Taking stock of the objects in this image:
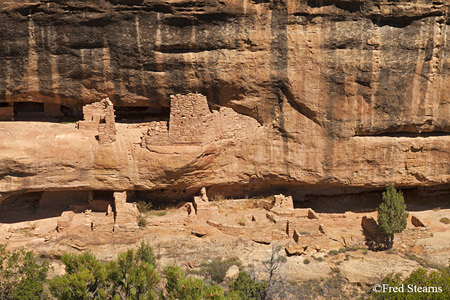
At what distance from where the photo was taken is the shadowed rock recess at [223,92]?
12.2 m

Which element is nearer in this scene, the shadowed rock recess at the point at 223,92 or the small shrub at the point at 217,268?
the small shrub at the point at 217,268

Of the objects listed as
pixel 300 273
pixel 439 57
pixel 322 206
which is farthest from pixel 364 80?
pixel 300 273

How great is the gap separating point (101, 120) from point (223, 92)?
140 inches

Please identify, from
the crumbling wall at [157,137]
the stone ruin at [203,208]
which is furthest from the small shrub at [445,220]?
the crumbling wall at [157,137]

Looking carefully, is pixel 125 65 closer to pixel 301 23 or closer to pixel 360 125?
pixel 301 23

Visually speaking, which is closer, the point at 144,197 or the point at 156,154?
the point at 156,154

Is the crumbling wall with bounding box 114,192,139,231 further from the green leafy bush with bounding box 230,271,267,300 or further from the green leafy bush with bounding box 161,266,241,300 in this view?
the green leafy bush with bounding box 161,266,241,300

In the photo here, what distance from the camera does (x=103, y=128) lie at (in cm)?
1267

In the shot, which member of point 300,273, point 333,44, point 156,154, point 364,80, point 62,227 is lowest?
point 300,273

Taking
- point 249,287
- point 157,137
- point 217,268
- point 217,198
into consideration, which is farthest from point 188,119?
point 249,287

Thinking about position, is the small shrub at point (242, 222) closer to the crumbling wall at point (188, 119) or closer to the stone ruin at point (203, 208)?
the stone ruin at point (203, 208)

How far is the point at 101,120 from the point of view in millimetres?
13125

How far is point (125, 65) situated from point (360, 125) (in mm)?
6941

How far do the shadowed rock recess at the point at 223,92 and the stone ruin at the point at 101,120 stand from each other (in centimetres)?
11
